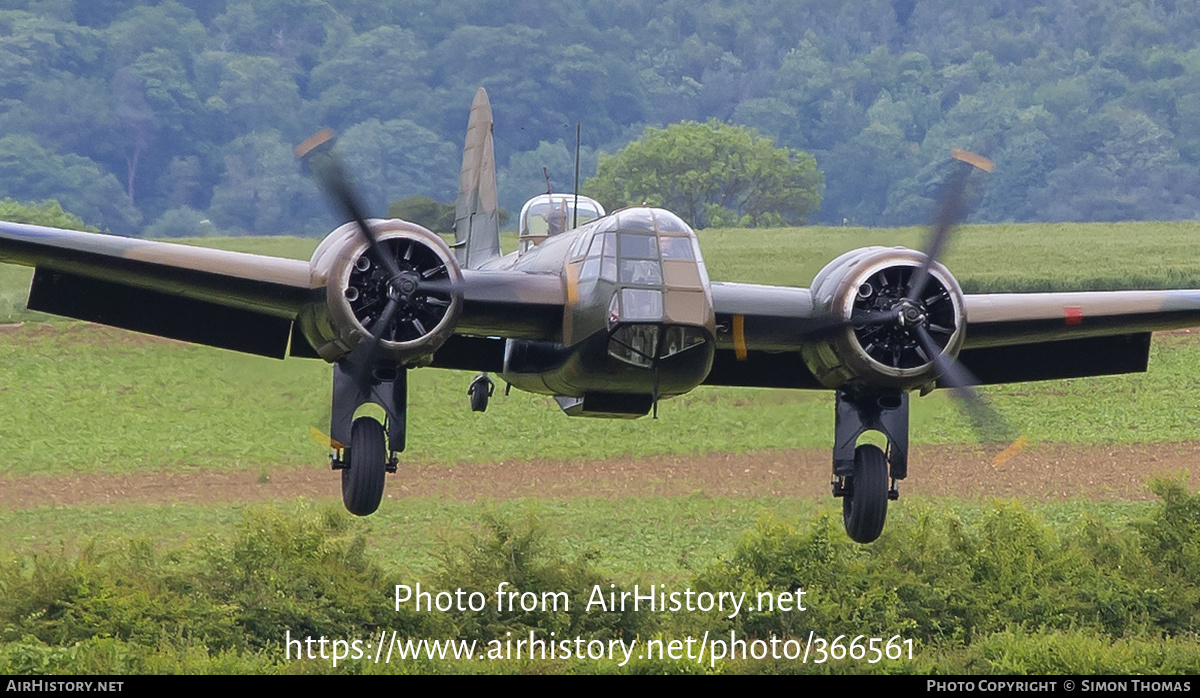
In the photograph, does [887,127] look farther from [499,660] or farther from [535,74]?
[499,660]

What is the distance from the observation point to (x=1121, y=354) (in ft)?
94.0

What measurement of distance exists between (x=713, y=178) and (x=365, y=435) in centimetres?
6714

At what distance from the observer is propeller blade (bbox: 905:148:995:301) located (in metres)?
24.0

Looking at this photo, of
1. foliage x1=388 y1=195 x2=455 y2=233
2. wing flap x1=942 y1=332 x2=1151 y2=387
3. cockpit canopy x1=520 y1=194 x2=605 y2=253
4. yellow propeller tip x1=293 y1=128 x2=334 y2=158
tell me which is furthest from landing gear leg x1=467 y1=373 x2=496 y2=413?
wing flap x1=942 y1=332 x2=1151 y2=387

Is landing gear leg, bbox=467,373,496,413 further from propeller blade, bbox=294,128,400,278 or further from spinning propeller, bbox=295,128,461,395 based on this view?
propeller blade, bbox=294,128,400,278

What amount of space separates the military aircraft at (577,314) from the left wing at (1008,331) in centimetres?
4

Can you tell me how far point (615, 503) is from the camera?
149 feet

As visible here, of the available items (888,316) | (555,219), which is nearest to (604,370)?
(888,316)

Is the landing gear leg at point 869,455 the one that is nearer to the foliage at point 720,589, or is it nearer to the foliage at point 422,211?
the foliage at point 720,589

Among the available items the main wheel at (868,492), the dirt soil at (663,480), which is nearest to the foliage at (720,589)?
the main wheel at (868,492)

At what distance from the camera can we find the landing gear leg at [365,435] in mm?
24062

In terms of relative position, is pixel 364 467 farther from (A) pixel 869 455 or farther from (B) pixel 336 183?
(A) pixel 869 455

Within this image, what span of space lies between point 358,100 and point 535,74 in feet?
44.3

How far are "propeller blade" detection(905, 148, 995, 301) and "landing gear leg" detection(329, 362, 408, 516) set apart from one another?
7205 millimetres
